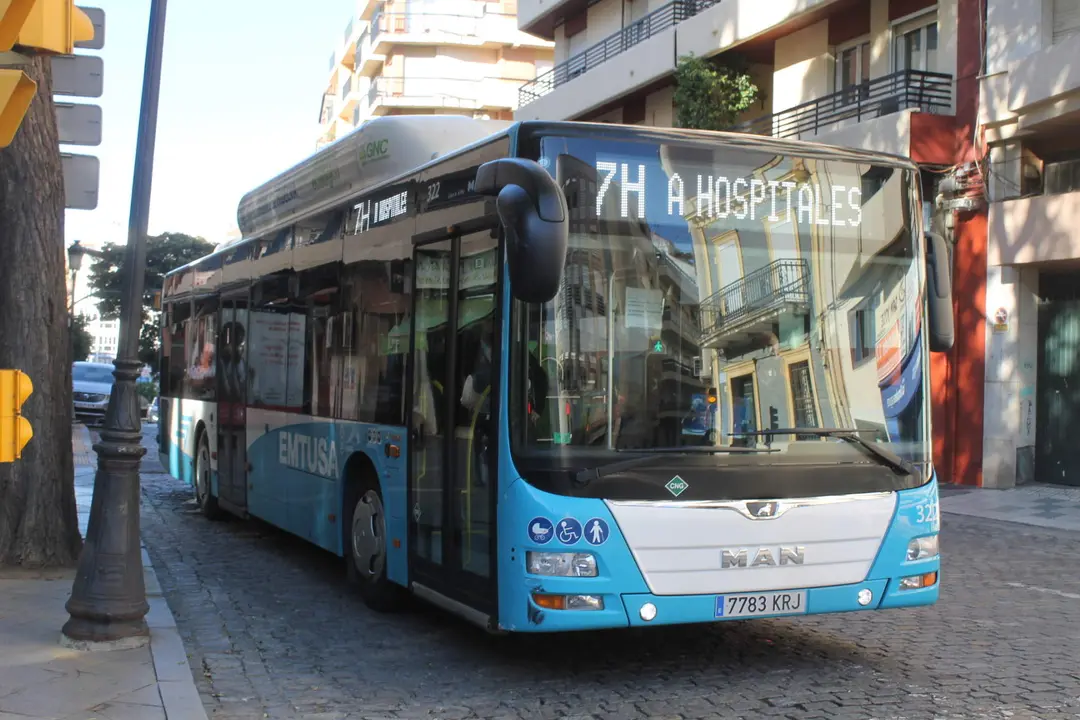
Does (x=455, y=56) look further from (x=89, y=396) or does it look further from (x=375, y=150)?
(x=375, y=150)

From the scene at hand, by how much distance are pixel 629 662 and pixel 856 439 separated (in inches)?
70.5

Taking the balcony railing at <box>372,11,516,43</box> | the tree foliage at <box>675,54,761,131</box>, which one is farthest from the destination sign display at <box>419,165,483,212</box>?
the balcony railing at <box>372,11,516,43</box>

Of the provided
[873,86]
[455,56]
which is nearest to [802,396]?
[873,86]

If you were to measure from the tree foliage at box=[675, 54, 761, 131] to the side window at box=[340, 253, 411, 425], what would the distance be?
642 inches

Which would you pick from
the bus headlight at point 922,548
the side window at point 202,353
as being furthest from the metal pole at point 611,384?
the side window at point 202,353

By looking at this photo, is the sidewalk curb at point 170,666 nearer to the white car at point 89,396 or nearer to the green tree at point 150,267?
the white car at point 89,396

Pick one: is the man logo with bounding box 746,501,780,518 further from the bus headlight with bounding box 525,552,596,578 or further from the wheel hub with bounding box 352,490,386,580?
the wheel hub with bounding box 352,490,386,580

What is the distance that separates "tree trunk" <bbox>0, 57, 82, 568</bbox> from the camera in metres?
9.16

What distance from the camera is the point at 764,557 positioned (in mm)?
6168

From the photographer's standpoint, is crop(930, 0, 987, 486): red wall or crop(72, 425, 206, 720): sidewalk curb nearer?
crop(72, 425, 206, 720): sidewalk curb

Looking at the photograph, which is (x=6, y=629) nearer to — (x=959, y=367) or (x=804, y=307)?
(x=804, y=307)

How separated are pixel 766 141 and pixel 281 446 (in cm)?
545

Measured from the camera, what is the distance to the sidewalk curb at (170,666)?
18.8 feet

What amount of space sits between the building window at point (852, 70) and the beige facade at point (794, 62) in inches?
0.8
